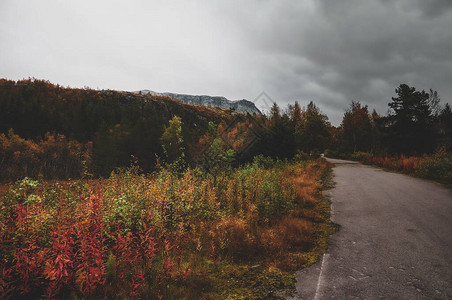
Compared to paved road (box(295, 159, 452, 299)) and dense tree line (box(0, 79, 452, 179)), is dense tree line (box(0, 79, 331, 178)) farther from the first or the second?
paved road (box(295, 159, 452, 299))

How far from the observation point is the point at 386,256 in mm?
3570

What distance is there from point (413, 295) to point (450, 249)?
217 centimetres

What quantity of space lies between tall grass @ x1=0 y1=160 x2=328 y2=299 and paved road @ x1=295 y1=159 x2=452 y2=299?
2.00 feet

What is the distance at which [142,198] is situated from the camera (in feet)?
14.3

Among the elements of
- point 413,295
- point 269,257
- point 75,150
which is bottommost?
point 75,150

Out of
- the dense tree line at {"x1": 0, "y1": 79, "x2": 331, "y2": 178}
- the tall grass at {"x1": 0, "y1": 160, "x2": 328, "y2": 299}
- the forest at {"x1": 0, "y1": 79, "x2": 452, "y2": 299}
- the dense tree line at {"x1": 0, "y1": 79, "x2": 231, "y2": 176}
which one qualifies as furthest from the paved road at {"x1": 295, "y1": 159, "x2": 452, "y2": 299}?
the dense tree line at {"x1": 0, "y1": 79, "x2": 231, "y2": 176}

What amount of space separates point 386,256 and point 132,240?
15.5 feet

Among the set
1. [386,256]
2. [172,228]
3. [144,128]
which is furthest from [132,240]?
[144,128]

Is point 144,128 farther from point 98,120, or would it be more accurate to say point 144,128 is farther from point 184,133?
point 98,120

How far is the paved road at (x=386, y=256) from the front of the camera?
271 cm

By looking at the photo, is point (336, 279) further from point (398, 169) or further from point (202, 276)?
point (398, 169)

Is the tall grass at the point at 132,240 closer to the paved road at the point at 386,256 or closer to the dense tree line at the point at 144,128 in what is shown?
the paved road at the point at 386,256

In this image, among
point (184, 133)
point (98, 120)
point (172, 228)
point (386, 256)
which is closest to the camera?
point (386, 256)

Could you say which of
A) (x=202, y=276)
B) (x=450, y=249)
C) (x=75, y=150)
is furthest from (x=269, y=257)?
(x=75, y=150)
